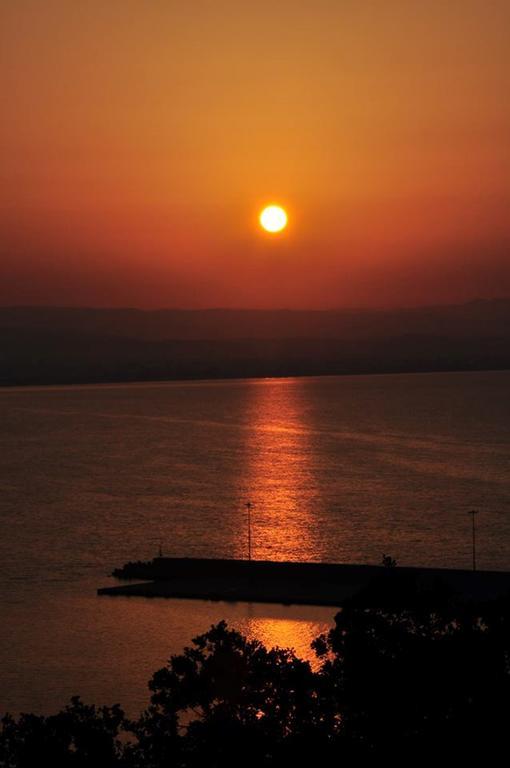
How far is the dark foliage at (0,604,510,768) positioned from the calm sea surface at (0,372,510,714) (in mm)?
18035

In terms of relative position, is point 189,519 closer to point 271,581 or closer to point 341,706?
point 271,581

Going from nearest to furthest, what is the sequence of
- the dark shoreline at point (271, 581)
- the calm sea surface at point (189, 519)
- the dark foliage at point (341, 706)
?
the dark foliage at point (341, 706) < the calm sea surface at point (189, 519) < the dark shoreline at point (271, 581)

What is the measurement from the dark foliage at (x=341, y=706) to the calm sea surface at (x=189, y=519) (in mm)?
18035

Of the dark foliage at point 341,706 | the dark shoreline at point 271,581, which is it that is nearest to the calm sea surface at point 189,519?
the dark shoreline at point 271,581

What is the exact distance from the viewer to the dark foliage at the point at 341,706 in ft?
53.8

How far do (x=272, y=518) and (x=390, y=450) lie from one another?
2004 inches

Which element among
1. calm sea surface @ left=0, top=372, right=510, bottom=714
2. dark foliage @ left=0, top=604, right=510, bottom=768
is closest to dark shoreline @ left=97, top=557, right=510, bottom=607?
calm sea surface @ left=0, top=372, right=510, bottom=714

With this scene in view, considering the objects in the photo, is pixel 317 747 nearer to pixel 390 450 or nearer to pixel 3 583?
pixel 3 583

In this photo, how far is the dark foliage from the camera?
16.4 m

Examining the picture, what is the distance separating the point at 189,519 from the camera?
79.1 m

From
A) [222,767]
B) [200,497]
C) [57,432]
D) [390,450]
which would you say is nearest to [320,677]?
[222,767]

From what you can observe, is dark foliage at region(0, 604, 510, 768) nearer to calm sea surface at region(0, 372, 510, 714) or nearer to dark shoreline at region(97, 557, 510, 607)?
calm sea surface at region(0, 372, 510, 714)

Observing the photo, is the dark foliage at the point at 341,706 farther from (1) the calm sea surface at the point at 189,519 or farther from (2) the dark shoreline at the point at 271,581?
(2) the dark shoreline at the point at 271,581

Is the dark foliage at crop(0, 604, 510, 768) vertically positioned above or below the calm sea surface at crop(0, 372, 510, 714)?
below
